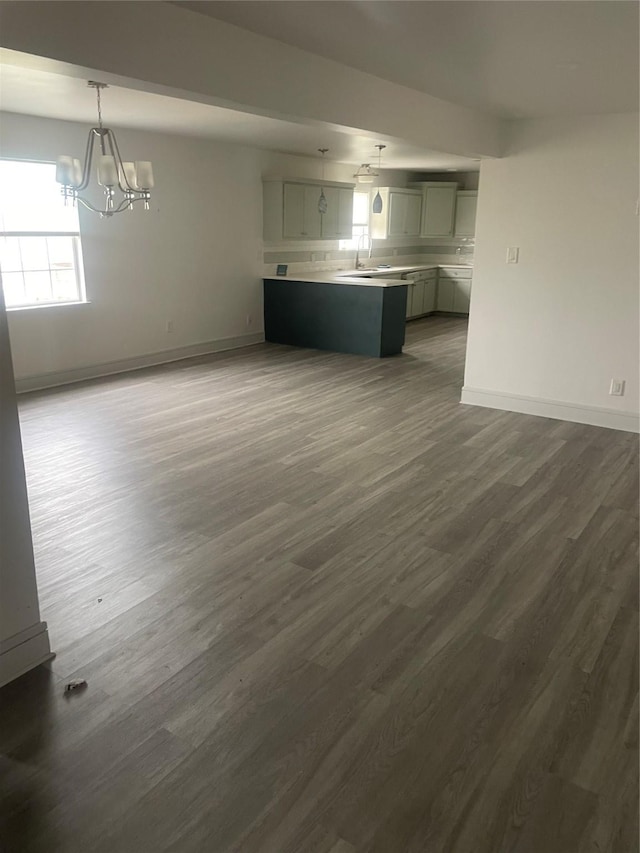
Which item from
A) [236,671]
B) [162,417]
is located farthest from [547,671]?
[162,417]

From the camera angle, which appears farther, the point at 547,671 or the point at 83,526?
the point at 83,526

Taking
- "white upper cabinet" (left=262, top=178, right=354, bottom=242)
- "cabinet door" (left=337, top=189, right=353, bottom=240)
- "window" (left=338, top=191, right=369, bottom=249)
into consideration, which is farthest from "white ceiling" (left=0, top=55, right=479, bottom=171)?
"window" (left=338, top=191, right=369, bottom=249)

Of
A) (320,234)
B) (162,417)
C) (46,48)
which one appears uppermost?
(46,48)

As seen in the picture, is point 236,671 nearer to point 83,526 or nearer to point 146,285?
point 83,526

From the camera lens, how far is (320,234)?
28.6 feet

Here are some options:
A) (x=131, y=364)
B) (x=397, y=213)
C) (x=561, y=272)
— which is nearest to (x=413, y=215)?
(x=397, y=213)

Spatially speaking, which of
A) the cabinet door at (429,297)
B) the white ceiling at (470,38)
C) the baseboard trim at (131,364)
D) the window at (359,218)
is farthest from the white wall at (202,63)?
the cabinet door at (429,297)

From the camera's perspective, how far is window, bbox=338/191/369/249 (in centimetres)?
1000

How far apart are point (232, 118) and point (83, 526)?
3.97m

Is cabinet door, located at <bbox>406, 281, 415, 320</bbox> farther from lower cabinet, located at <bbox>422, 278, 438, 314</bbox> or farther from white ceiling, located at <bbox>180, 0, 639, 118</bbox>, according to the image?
white ceiling, located at <bbox>180, 0, 639, 118</bbox>

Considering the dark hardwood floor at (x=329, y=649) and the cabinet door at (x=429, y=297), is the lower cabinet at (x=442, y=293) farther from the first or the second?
the dark hardwood floor at (x=329, y=649)

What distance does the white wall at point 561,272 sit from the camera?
4.69 meters

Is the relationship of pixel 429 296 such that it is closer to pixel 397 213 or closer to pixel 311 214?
pixel 397 213

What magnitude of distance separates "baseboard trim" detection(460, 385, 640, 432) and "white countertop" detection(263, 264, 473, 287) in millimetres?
2199
